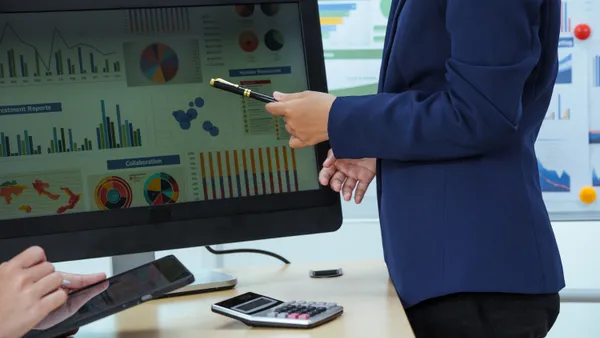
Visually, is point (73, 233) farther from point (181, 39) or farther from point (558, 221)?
point (558, 221)

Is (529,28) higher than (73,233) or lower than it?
higher

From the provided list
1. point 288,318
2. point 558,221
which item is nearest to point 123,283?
point 288,318

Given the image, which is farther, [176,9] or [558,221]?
[558,221]

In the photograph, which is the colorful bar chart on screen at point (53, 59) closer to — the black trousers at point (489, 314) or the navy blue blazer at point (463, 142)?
the navy blue blazer at point (463, 142)

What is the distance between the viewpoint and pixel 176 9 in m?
1.07

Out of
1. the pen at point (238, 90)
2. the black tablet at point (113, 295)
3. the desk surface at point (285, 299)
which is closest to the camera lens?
the black tablet at point (113, 295)

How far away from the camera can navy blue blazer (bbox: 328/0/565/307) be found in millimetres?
783

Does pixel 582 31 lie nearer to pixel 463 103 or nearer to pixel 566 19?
pixel 566 19

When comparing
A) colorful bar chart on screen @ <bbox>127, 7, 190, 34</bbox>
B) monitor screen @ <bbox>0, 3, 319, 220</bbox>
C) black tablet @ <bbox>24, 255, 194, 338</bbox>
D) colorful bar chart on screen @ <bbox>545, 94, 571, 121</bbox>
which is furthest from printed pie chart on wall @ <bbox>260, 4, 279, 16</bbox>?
colorful bar chart on screen @ <bbox>545, 94, 571, 121</bbox>

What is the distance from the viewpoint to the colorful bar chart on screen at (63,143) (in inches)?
39.8

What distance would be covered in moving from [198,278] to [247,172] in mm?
188

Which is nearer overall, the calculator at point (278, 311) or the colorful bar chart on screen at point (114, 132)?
the calculator at point (278, 311)

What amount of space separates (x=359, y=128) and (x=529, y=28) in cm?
23

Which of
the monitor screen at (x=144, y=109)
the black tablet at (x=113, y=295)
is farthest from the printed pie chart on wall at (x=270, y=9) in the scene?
the black tablet at (x=113, y=295)
